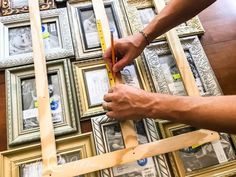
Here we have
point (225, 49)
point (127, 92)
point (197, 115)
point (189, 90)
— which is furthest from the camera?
point (225, 49)

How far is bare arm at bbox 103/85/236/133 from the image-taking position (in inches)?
21.4

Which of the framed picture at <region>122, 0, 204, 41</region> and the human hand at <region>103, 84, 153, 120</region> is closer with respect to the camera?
the human hand at <region>103, 84, 153, 120</region>

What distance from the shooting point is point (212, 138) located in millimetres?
748

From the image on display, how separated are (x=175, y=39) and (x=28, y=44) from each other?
0.53 metres

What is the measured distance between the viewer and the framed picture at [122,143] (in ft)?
2.38

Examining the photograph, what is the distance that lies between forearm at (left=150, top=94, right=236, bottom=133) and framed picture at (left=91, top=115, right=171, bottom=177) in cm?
13

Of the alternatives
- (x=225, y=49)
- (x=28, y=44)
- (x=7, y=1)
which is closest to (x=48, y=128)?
(x=28, y=44)

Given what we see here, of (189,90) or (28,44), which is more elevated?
(28,44)

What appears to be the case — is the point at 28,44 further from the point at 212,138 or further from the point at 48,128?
the point at 212,138

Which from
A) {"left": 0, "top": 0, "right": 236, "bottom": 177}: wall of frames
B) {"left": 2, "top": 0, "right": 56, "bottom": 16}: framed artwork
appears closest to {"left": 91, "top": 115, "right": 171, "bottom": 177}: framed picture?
{"left": 0, "top": 0, "right": 236, "bottom": 177}: wall of frames

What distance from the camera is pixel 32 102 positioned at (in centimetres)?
82

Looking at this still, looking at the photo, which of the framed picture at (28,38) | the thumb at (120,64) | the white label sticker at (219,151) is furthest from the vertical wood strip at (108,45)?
the white label sticker at (219,151)

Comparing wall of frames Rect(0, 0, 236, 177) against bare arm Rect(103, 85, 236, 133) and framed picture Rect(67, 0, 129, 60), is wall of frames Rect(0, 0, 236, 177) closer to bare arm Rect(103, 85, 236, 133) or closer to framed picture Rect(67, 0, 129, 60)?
framed picture Rect(67, 0, 129, 60)

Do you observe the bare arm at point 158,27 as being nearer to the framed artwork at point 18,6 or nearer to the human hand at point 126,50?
the human hand at point 126,50
